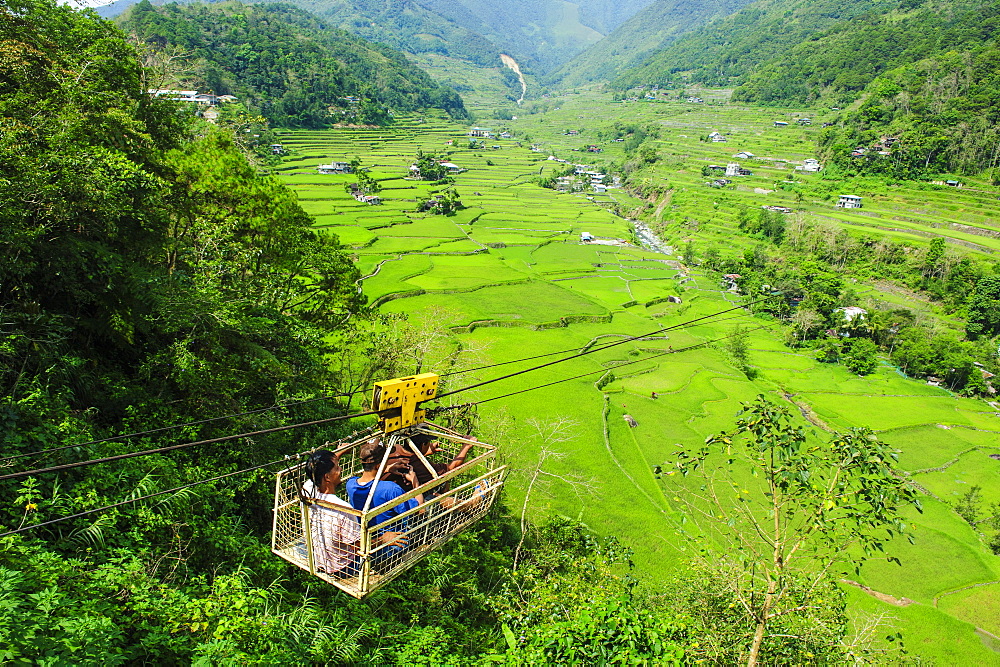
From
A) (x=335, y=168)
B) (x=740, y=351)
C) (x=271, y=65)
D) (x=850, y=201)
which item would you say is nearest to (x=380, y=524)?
(x=740, y=351)

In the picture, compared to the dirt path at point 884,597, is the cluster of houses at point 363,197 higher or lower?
higher

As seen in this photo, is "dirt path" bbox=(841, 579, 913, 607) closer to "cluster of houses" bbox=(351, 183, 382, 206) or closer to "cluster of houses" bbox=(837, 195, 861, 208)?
"cluster of houses" bbox=(351, 183, 382, 206)

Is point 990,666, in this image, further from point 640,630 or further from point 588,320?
point 588,320

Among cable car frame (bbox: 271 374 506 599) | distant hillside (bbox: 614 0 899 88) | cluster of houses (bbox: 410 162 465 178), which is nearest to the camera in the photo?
cable car frame (bbox: 271 374 506 599)

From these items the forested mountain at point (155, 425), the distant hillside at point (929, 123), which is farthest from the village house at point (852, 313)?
the forested mountain at point (155, 425)

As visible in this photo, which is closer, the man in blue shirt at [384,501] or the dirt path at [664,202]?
the man in blue shirt at [384,501]

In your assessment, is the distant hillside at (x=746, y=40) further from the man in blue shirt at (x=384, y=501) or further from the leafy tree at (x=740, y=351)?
the man in blue shirt at (x=384, y=501)

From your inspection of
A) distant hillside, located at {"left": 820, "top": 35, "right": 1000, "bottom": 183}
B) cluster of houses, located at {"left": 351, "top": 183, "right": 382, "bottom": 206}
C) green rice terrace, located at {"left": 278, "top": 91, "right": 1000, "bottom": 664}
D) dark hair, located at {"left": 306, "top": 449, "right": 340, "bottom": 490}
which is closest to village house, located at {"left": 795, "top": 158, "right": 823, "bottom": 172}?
distant hillside, located at {"left": 820, "top": 35, "right": 1000, "bottom": 183}

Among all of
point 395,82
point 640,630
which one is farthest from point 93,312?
point 395,82
